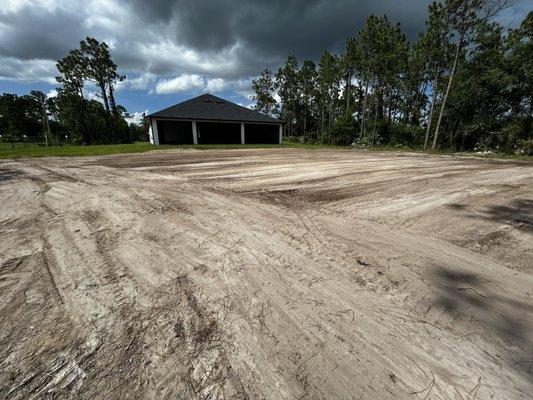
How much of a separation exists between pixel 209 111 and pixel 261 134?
19.8ft

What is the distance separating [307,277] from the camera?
2.50m

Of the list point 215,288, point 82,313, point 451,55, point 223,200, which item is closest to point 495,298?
point 215,288

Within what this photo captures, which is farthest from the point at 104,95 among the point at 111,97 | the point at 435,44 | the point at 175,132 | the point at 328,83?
the point at 435,44

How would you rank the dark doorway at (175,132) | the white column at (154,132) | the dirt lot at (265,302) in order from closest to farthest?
the dirt lot at (265,302)
the white column at (154,132)
the dark doorway at (175,132)

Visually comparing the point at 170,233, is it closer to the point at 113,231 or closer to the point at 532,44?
the point at 113,231

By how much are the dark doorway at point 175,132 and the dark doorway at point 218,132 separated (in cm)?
120

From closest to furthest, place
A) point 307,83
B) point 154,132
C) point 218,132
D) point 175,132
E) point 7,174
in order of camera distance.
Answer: point 7,174 < point 154,132 < point 175,132 < point 218,132 < point 307,83

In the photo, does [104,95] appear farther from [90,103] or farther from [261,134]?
[261,134]

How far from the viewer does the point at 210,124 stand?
25500 mm

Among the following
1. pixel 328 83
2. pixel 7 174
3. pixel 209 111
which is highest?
pixel 328 83

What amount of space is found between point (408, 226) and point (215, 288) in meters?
2.94

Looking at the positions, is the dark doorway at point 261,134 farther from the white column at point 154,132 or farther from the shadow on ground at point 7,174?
the shadow on ground at point 7,174

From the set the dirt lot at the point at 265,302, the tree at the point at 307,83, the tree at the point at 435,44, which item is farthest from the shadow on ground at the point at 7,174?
the tree at the point at 307,83

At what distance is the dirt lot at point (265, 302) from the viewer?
151 centimetres
